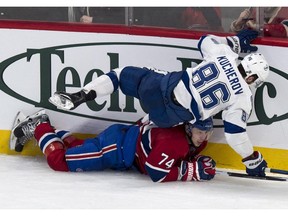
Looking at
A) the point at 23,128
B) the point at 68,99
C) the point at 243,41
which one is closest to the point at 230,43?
the point at 243,41

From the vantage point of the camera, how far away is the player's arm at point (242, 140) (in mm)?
4547

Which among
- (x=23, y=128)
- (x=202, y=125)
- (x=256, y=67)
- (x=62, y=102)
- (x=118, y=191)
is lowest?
(x=118, y=191)

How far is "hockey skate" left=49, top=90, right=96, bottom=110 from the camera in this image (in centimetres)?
461

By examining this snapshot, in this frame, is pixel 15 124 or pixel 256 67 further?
pixel 15 124

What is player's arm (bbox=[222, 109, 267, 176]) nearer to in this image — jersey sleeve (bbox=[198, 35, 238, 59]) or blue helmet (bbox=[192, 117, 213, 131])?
blue helmet (bbox=[192, 117, 213, 131])

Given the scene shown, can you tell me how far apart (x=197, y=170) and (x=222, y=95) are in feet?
1.37

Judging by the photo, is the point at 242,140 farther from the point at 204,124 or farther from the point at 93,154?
the point at 93,154

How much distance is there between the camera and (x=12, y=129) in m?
5.11

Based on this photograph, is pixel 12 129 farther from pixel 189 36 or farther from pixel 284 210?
pixel 284 210

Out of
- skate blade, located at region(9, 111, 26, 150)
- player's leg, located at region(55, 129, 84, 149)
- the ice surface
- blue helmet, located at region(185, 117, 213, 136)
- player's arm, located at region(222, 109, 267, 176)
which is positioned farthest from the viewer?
skate blade, located at region(9, 111, 26, 150)

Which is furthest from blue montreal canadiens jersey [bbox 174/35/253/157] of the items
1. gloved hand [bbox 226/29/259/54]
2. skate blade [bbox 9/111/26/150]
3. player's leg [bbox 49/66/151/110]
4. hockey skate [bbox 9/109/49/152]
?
skate blade [bbox 9/111/26/150]

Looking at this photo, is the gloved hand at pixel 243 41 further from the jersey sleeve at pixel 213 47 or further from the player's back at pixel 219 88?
the player's back at pixel 219 88

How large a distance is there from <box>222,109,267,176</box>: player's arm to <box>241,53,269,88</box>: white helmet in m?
0.18

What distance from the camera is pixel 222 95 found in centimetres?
456
